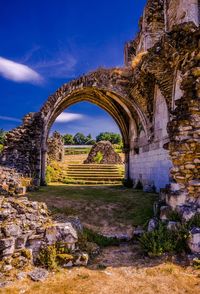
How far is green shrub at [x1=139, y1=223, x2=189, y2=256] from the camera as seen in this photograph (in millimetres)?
4668

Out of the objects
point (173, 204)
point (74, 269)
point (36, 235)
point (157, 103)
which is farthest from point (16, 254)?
point (157, 103)

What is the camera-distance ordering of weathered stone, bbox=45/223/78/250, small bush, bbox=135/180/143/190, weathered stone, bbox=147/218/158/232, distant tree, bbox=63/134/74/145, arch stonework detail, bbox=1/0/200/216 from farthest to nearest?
distant tree, bbox=63/134/74/145 → small bush, bbox=135/180/143/190 → arch stonework detail, bbox=1/0/200/216 → weathered stone, bbox=147/218/158/232 → weathered stone, bbox=45/223/78/250

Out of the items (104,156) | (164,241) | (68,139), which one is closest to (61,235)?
(164,241)

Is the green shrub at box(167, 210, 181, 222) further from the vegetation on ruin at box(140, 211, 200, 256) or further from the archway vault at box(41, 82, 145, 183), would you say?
the archway vault at box(41, 82, 145, 183)

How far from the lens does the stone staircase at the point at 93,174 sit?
1523 cm

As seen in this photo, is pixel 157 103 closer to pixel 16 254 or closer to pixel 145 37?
pixel 145 37

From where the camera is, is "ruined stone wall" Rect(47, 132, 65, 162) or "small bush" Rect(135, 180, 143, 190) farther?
"ruined stone wall" Rect(47, 132, 65, 162)

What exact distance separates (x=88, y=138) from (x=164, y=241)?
74.1 metres

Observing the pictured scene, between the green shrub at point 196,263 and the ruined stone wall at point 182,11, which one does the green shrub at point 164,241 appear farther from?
the ruined stone wall at point 182,11

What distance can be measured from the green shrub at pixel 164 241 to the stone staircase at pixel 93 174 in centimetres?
963

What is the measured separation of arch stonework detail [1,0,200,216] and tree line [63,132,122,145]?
51.8 meters

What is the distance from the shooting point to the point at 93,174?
16.4m

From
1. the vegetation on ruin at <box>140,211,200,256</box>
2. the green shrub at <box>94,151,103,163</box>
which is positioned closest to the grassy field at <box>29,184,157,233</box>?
the vegetation on ruin at <box>140,211,200,256</box>

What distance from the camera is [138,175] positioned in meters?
12.5
